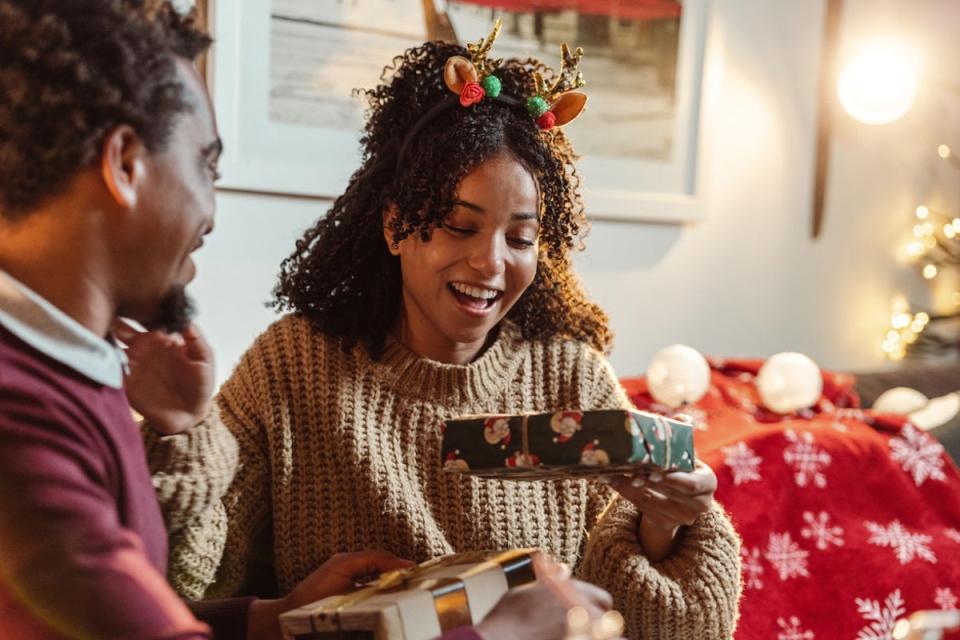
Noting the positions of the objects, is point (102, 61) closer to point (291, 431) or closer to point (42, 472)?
point (42, 472)

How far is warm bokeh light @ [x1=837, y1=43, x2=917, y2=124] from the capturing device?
2.24 meters

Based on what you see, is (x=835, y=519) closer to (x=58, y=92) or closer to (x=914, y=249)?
(x=914, y=249)

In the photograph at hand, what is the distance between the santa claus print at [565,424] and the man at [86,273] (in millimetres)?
254

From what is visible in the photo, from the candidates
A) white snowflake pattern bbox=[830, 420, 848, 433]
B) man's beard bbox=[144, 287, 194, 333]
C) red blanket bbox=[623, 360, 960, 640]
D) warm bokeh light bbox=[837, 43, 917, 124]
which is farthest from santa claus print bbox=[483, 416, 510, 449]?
warm bokeh light bbox=[837, 43, 917, 124]

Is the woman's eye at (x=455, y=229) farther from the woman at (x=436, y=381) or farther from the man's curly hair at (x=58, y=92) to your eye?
the man's curly hair at (x=58, y=92)

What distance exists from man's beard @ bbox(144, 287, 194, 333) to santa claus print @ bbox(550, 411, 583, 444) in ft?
0.79

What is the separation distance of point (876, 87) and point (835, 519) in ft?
3.64

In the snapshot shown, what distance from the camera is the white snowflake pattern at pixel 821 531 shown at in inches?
63.6

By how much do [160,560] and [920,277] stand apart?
96.9 inches

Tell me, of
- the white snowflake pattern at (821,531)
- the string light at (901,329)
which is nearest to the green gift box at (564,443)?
the white snowflake pattern at (821,531)

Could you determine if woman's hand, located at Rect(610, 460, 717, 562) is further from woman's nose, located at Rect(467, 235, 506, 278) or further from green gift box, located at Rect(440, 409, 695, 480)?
woman's nose, located at Rect(467, 235, 506, 278)

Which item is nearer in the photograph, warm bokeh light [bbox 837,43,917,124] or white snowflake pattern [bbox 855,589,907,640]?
white snowflake pattern [bbox 855,589,907,640]

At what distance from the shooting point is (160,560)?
0.51 metres

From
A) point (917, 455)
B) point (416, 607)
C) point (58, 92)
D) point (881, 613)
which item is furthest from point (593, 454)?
point (917, 455)
